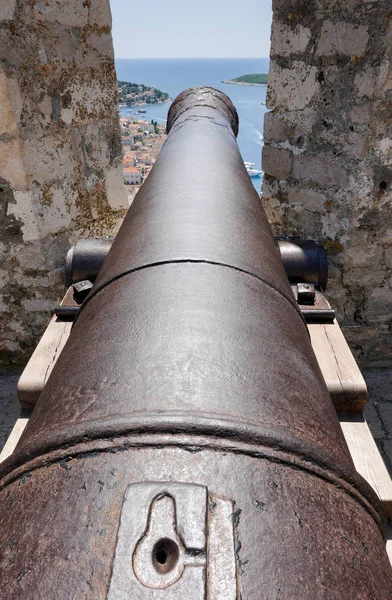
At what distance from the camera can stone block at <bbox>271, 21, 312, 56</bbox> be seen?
2.57 m

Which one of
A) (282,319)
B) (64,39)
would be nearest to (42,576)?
(282,319)

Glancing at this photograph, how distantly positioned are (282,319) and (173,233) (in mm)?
324

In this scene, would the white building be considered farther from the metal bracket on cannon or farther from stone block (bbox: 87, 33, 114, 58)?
the metal bracket on cannon

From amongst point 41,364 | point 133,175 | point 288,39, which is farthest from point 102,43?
point 133,175

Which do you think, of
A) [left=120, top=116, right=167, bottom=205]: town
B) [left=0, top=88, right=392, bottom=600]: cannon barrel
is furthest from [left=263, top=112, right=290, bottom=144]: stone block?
[left=120, top=116, right=167, bottom=205]: town

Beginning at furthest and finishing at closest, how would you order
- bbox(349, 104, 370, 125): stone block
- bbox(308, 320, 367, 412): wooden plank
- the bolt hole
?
1. bbox(349, 104, 370, 125): stone block
2. bbox(308, 320, 367, 412): wooden plank
3. the bolt hole

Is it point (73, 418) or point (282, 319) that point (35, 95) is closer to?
point (282, 319)

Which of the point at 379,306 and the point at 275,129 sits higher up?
the point at 275,129

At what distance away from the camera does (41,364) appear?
5.65 feet

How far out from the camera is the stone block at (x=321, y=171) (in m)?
2.74

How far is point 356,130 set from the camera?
2.58m

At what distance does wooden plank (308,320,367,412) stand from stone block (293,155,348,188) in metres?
1.19

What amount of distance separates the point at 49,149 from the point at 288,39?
1397 mm

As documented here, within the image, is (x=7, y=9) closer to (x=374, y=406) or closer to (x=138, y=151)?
(x=374, y=406)
